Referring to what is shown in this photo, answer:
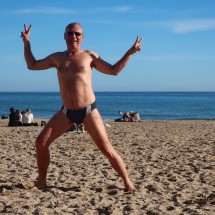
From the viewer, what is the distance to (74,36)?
537 cm

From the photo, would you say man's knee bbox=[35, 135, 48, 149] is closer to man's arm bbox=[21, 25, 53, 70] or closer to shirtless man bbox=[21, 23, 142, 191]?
shirtless man bbox=[21, 23, 142, 191]

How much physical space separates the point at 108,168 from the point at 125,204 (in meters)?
2.57

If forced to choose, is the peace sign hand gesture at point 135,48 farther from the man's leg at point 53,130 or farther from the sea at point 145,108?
the sea at point 145,108

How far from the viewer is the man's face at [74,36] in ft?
17.6

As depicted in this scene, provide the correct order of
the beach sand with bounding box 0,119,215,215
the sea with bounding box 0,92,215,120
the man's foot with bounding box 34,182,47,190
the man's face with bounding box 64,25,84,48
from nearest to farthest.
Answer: the beach sand with bounding box 0,119,215,215, the man's face with bounding box 64,25,84,48, the man's foot with bounding box 34,182,47,190, the sea with bounding box 0,92,215,120

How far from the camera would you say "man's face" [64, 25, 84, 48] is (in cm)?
536

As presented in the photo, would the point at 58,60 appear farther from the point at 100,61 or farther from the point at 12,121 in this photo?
the point at 12,121

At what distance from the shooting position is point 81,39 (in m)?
5.48

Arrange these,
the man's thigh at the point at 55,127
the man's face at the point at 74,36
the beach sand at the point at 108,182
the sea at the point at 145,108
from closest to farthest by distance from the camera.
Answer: the beach sand at the point at 108,182
the man's face at the point at 74,36
the man's thigh at the point at 55,127
the sea at the point at 145,108

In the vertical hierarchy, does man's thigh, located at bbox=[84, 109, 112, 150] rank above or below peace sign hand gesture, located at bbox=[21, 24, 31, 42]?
below

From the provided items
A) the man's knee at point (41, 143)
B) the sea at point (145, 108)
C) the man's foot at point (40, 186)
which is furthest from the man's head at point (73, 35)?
the sea at point (145, 108)

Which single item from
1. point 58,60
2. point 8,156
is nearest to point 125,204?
point 58,60

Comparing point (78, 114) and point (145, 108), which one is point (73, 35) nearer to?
point (78, 114)

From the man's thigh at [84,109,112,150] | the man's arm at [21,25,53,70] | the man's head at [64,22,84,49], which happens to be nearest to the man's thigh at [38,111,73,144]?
the man's thigh at [84,109,112,150]
